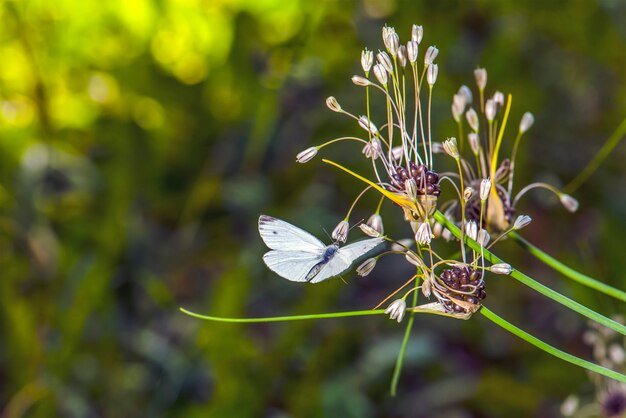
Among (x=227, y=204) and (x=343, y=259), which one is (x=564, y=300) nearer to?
(x=343, y=259)

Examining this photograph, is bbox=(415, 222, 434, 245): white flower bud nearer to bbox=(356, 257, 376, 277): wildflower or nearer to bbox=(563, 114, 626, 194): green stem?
bbox=(356, 257, 376, 277): wildflower

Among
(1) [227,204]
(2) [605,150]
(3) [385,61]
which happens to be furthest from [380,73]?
(1) [227,204]

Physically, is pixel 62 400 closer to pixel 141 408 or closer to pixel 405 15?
pixel 141 408

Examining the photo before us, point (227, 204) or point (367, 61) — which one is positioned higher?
point (367, 61)

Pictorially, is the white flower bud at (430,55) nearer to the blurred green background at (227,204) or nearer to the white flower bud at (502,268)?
the white flower bud at (502,268)

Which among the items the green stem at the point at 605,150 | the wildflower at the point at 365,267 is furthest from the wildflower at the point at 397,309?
the green stem at the point at 605,150

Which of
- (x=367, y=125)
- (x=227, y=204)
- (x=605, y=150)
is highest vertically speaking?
(x=367, y=125)

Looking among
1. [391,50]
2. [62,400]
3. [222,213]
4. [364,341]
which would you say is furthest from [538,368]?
[391,50]

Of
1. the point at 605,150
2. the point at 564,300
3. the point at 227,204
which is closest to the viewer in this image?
the point at 564,300
